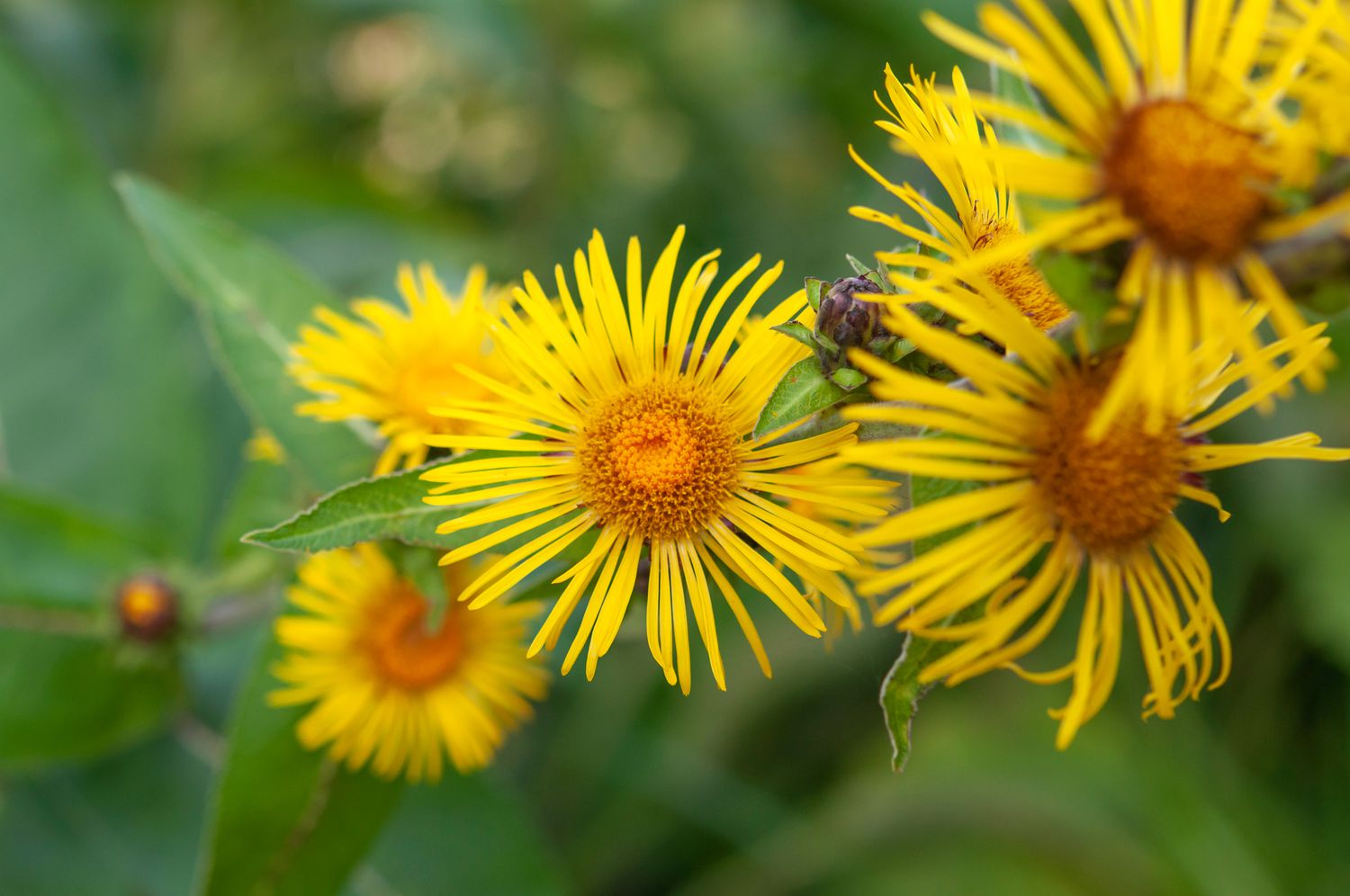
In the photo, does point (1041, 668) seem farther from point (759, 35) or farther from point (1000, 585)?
point (759, 35)

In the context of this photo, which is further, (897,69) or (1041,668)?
(897,69)

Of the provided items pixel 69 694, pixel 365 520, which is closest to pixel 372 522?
pixel 365 520

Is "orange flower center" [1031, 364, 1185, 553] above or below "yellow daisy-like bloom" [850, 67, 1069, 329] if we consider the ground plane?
below

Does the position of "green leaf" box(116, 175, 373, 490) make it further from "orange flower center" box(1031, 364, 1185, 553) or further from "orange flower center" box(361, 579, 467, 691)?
"orange flower center" box(1031, 364, 1185, 553)

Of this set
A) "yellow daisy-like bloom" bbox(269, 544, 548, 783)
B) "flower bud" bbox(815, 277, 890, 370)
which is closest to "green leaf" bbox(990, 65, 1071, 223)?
"flower bud" bbox(815, 277, 890, 370)

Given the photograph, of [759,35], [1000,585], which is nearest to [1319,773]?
[1000,585]

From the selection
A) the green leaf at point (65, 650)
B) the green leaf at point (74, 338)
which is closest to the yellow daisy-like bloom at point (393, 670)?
the green leaf at point (65, 650)

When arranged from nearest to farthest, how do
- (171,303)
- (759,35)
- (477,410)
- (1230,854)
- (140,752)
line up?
(477,410) → (140,752) → (1230,854) → (171,303) → (759,35)
